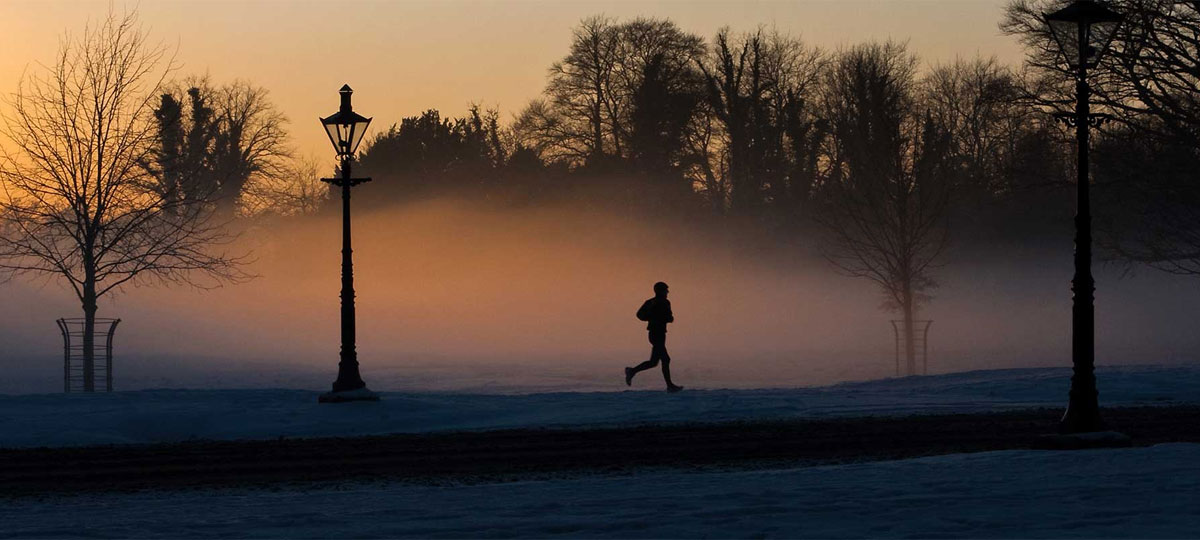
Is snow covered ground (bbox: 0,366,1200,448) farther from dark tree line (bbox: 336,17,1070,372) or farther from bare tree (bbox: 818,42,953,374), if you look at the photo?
dark tree line (bbox: 336,17,1070,372)

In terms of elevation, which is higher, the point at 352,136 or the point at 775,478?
the point at 352,136

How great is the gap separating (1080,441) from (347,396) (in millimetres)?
9743

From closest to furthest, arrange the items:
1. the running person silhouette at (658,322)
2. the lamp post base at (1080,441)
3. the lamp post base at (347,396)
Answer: the lamp post base at (1080,441), the lamp post base at (347,396), the running person silhouette at (658,322)

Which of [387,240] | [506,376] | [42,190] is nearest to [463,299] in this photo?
[387,240]

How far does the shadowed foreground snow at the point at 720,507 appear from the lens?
864 centimetres

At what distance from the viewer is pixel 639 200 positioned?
2475 inches

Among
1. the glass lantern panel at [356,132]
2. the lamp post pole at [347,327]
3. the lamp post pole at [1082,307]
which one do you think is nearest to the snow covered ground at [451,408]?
the lamp post pole at [347,327]

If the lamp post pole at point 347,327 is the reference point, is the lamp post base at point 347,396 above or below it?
below

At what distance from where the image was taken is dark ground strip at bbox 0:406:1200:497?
40.4ft

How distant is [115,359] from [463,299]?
24.9 m

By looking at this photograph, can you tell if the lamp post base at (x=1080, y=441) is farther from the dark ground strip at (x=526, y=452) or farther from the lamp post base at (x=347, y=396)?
the lamp post base at (x=347, y=396)

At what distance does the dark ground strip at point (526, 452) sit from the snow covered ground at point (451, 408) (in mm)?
1214

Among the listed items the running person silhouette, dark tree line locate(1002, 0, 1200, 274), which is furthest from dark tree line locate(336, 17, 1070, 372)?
the running person silhouette

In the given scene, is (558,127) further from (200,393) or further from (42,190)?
(200,393)
